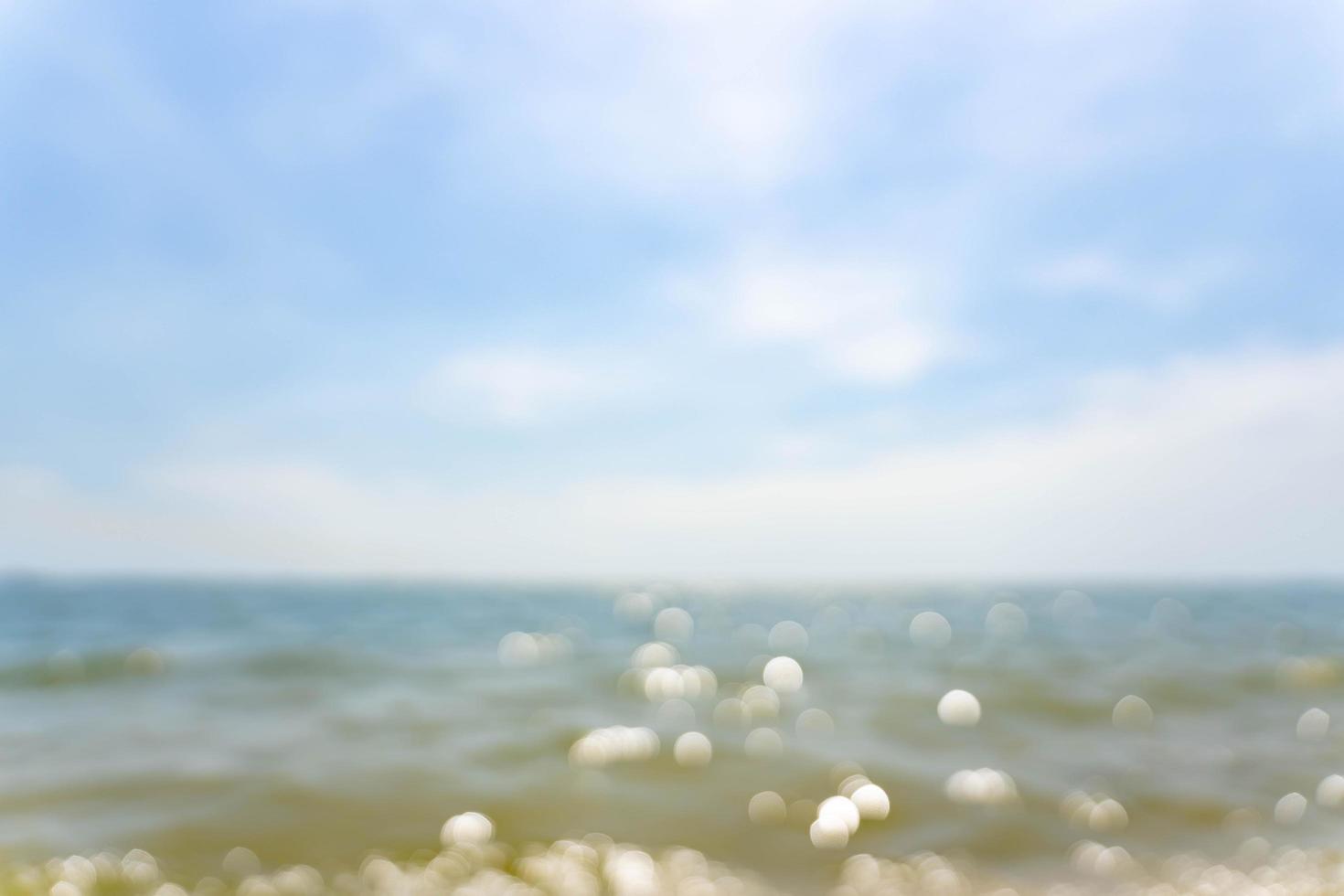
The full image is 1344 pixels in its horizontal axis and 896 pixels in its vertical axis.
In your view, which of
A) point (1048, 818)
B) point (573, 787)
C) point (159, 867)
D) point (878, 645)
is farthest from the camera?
point (878, 645)

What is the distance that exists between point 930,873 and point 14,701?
11.2 metres

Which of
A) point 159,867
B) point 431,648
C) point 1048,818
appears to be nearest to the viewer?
point 159,867

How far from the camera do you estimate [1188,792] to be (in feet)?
22.1

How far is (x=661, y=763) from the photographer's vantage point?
7.45 m

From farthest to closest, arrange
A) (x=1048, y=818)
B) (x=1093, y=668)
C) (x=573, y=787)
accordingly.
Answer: (x=1093, y=668) → (x=573, y=787) → (x=1048, y=818)

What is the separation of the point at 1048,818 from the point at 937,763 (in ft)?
4.86

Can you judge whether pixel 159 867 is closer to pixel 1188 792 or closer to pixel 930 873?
pixel 930 873

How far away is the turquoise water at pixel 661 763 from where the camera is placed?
208 inches

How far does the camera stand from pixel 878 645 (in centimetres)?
2266

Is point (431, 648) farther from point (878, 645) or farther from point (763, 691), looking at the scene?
point (878, 645)

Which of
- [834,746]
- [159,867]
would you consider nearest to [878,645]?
[834,746]

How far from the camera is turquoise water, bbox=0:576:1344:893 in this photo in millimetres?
5289

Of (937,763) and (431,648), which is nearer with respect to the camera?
(937,763)

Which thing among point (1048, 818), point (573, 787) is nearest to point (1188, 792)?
point (1048, 818)
